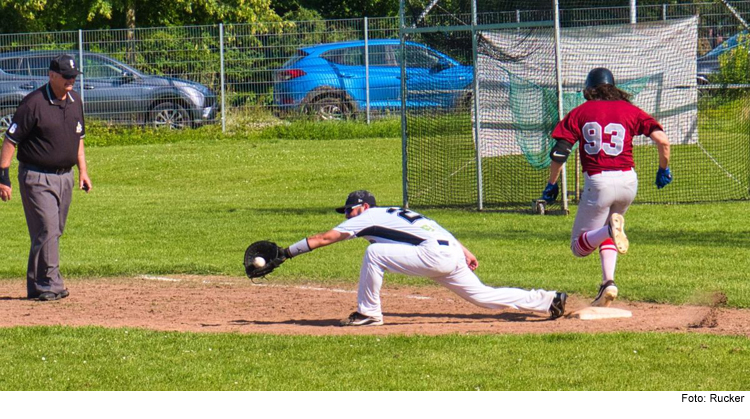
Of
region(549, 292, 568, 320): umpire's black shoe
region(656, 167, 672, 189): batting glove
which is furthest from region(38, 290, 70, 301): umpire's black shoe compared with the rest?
region(656, 167, 672, 189): batting glove

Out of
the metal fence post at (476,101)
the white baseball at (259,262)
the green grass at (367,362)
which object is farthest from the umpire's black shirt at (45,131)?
the metal fence post at (476,101)

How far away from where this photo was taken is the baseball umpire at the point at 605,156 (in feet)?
27.6

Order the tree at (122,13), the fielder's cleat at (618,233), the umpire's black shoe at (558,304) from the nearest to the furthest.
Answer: the fielder's cleat at (618,233), the umpire's black shoe at (558,304), the tree at (122,13)

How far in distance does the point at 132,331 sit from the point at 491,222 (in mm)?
7612

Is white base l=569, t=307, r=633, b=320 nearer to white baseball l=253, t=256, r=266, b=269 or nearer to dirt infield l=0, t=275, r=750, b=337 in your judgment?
dirt infield l=0, t=275, r=750, b=337

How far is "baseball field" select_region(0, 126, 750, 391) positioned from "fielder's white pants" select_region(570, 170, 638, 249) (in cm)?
84

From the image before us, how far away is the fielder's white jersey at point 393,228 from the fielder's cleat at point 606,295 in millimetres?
1327

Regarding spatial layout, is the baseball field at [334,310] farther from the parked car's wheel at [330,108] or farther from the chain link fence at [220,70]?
the parked car's wheel at [330,108]

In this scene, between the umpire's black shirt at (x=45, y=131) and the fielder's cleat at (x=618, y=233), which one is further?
→ the umpire's black shirt at (x=45, y=131)

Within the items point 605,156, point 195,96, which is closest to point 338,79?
point 195,96

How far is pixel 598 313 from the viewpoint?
853cm

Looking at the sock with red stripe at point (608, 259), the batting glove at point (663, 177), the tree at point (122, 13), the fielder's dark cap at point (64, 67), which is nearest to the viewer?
the sock with red stripe at point (608, 259)

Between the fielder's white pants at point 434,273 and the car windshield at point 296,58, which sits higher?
the car windshield at point 296,58

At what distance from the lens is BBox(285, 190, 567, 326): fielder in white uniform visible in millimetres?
8008
